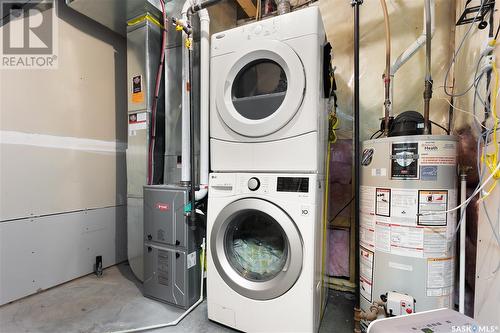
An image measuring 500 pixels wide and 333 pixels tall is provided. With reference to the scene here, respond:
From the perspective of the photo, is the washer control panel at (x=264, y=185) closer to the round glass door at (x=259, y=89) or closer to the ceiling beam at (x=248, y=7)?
the round glass door at (x=259, y=89)

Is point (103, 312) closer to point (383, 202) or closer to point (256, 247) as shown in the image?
point (256, 247)

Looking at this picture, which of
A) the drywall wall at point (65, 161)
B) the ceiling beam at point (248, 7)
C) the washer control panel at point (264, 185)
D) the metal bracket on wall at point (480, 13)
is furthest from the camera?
the ceiling beam at point (248, 7)

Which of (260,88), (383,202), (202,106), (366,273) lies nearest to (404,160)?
(383,202)

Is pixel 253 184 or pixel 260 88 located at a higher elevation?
pixel 260 88

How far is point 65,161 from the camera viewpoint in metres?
1.93

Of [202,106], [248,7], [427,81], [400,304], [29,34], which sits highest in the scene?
[248,7]

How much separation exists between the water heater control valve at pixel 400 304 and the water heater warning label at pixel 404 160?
0.58m

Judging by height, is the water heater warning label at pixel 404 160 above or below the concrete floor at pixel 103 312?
above

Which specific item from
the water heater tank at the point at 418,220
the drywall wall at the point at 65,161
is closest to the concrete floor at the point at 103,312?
the drywall wall at the point at 65,161

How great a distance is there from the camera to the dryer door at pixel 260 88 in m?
1.19

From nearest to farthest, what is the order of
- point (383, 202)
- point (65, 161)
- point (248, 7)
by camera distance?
point (383, 202) → point (65, 161) → point (248, 7)

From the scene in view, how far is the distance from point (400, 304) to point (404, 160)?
69 centimetres

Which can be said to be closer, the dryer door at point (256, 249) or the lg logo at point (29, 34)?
the dryer door at point (256, 249)

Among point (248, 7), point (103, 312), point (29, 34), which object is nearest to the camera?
point (103, 312)
